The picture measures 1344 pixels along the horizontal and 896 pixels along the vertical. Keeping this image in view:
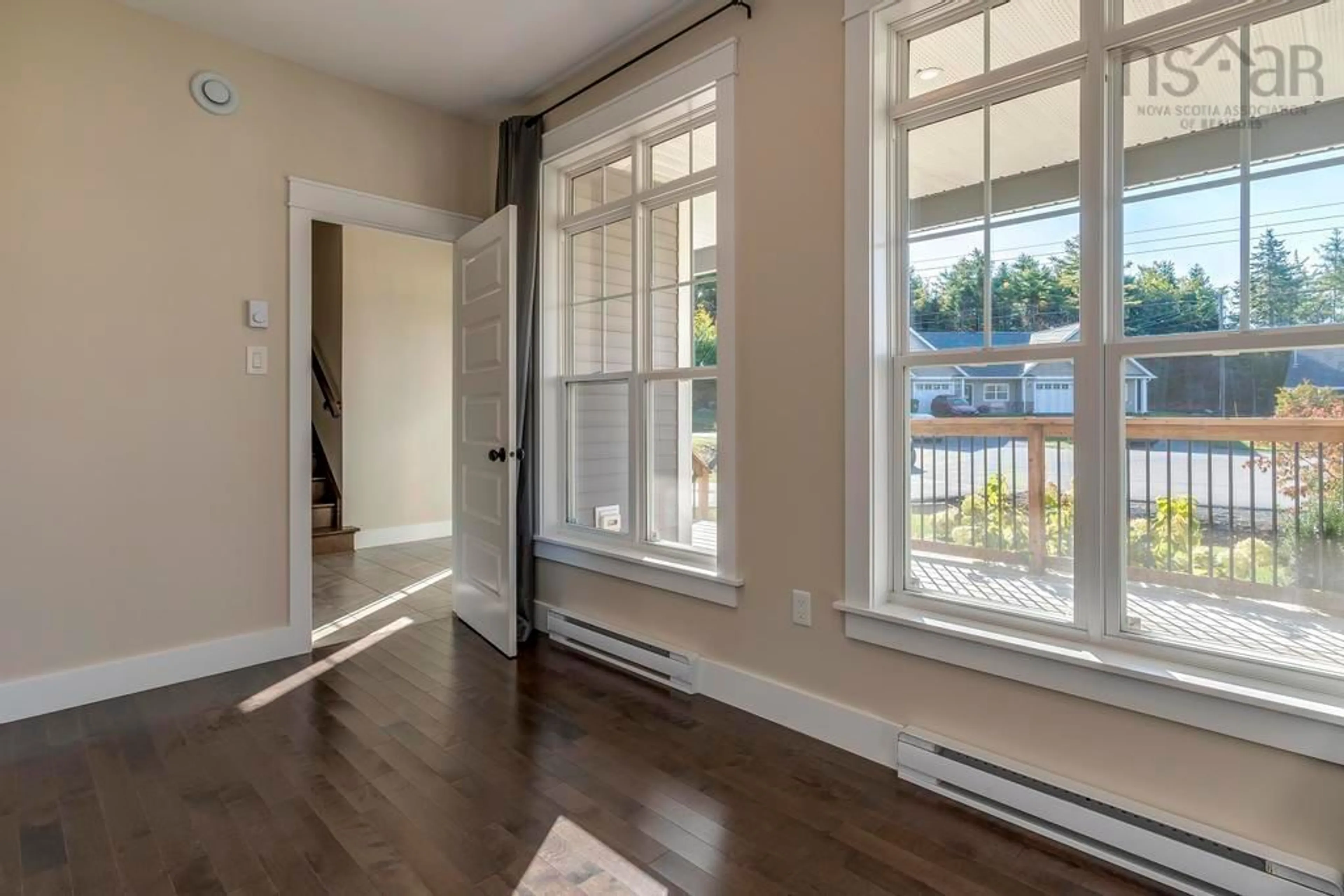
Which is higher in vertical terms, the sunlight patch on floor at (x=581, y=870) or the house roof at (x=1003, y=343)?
the house roof at (x=1003, y=343)

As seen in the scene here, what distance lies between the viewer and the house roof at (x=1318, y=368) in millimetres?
1562

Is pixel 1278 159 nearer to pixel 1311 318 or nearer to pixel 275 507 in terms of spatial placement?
pixel 1311 318

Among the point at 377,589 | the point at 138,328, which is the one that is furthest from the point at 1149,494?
the point at 377,589

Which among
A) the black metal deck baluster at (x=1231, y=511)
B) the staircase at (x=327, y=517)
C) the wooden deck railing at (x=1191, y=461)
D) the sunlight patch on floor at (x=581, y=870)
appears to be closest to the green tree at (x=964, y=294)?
the wooden deck railing at (x=1191, y=461)

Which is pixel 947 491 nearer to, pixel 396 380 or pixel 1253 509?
pixel 1253 509

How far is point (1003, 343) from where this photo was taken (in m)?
2.06

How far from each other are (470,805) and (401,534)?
4.66 m

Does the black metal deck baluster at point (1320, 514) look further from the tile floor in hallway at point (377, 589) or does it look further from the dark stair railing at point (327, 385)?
the dark stair railing at point (327, 385)

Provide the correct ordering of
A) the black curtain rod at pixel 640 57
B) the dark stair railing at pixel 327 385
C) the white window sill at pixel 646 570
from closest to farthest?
the black curtain rod at pixel 640 57
the white window sill at pixel 646 570
the dark stair railing at pixel 327 385

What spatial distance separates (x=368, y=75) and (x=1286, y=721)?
13.9 feet

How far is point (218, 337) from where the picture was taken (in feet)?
9.96

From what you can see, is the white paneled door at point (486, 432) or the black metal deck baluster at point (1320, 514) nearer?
the black metal deck baluster at point (1320, 514)

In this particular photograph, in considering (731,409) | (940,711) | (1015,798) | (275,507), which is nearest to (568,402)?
(731,409)

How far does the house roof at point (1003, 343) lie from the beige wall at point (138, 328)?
2910mm
